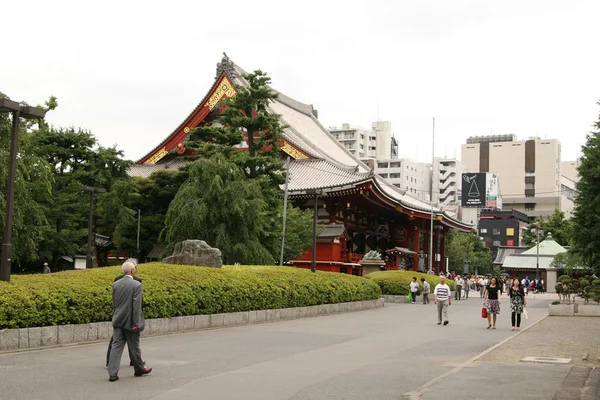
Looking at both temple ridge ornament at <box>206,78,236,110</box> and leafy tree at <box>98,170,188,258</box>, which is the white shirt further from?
temple ridge ornament at <box>206,78,236,110</box>

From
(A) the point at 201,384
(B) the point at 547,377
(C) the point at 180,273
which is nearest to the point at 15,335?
(A) the point at 201,384

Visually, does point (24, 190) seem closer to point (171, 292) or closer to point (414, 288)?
point (171, 292)

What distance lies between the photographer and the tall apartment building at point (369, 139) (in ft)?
432

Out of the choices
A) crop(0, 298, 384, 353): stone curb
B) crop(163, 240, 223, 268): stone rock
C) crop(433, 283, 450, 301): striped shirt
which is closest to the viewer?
crop(0, 298, 384, 353): stone curb

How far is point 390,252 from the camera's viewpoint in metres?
51.7

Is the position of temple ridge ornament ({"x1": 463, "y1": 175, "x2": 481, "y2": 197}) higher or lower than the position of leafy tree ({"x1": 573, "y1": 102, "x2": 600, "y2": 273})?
higher

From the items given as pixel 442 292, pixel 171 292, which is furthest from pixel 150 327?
pixel 442 292

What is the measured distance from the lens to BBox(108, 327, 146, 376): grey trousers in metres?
9.97

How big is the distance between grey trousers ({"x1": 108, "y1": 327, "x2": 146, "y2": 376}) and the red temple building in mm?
29808

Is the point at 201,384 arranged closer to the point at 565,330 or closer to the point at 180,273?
the point at 180,273

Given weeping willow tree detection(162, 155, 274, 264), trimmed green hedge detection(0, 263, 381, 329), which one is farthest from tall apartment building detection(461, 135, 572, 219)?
weeping willow tree detection(162, 155, 274, 264)

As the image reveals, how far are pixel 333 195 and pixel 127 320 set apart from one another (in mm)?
34406

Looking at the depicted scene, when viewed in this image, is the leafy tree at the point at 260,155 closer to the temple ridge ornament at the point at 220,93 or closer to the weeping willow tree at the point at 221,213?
the weeping willow tree at the point at 221,213

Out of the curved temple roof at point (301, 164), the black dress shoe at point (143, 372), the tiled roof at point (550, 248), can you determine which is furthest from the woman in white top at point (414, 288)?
the tiled roof at point (550, 248)
